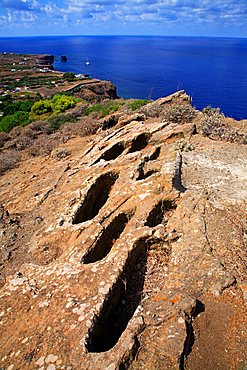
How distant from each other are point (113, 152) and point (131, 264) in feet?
25.2

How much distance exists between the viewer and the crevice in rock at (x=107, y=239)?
7035 millimetres

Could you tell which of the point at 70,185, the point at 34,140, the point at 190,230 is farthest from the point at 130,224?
the point at 34,140

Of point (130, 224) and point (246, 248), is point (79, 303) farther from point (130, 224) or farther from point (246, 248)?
point (246, 248)

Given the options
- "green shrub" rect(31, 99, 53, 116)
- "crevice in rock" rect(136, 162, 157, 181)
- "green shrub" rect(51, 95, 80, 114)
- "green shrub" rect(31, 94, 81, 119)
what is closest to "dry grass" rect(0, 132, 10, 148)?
"green shrub" rect(51, 95, 80, 114)

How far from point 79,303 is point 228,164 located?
799 centimetres

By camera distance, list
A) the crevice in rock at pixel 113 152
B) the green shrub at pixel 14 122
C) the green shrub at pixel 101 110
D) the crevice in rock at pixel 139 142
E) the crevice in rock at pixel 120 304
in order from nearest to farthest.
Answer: the crevice in rock at pixel 120 304
the crevice in rock at pixel 113 152
the crevice in rock at pixel 139 142
the green shrub at pixel 101 110
the green shrub at pixel 14 122

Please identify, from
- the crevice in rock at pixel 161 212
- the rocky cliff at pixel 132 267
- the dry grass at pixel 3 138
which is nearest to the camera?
the rocky cliff at pixel 132 267

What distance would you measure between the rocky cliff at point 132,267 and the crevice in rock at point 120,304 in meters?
0.02

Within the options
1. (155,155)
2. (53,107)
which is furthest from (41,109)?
(155,155)

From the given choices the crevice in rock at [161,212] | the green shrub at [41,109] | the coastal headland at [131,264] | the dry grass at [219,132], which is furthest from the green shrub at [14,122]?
the crevice in rock at [161,212]

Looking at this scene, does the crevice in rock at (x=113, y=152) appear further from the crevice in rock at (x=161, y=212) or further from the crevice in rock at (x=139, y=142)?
the crevice in rock at (x=161, y=212)

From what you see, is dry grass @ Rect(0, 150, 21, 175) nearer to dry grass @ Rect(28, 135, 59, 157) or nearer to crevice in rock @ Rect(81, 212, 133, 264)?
dry grass @ Rect(28, 135, 59, 157)

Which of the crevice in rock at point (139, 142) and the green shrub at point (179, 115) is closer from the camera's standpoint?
the crevice in rock at point (139, 142)

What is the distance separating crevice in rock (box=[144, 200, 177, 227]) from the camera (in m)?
7.97
